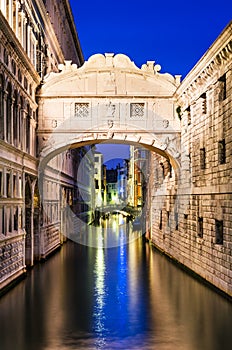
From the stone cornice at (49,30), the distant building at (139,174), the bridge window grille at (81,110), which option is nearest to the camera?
the bridge window grille at (81,110)

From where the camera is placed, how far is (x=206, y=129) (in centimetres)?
1952

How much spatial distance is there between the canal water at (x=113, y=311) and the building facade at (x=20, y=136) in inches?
62.3

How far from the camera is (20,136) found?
2067cm

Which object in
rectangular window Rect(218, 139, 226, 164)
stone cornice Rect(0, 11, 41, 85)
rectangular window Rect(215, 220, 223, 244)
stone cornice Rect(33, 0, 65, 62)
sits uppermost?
stone cornice Rect(33, 0, 65, 62)

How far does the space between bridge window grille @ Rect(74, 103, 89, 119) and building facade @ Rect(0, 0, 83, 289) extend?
1697mm

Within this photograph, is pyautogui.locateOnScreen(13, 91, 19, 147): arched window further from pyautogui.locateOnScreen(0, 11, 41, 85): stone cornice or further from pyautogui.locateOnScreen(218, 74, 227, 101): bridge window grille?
pyautogui.locateOnScreen(218, 74, 227, 101): bridge window grille

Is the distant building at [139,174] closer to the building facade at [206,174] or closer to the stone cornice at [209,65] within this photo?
the building facade at [206,174]

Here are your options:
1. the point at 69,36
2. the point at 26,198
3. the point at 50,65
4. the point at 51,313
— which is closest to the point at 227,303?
the point at 51,313

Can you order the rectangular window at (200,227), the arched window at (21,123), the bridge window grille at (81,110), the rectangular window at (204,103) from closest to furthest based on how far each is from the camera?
the rectangular window at (204,103), the rectangular window at (200,227), the arched window at (21,123), the bridge window grille at (81,110)

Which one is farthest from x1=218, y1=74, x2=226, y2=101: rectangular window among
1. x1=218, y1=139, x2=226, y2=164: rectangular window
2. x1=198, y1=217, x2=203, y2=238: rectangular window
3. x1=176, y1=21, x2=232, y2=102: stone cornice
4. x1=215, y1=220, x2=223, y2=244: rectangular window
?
x1=198, y1=217, x2=203, y2=238: rectangular window

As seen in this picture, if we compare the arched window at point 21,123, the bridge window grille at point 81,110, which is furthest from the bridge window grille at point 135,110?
the arched window at point 21,123

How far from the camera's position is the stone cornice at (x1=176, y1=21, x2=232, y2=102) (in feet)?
52.4

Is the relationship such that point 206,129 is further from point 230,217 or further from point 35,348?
point 35,348

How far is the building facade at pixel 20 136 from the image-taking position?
17.7 meters
